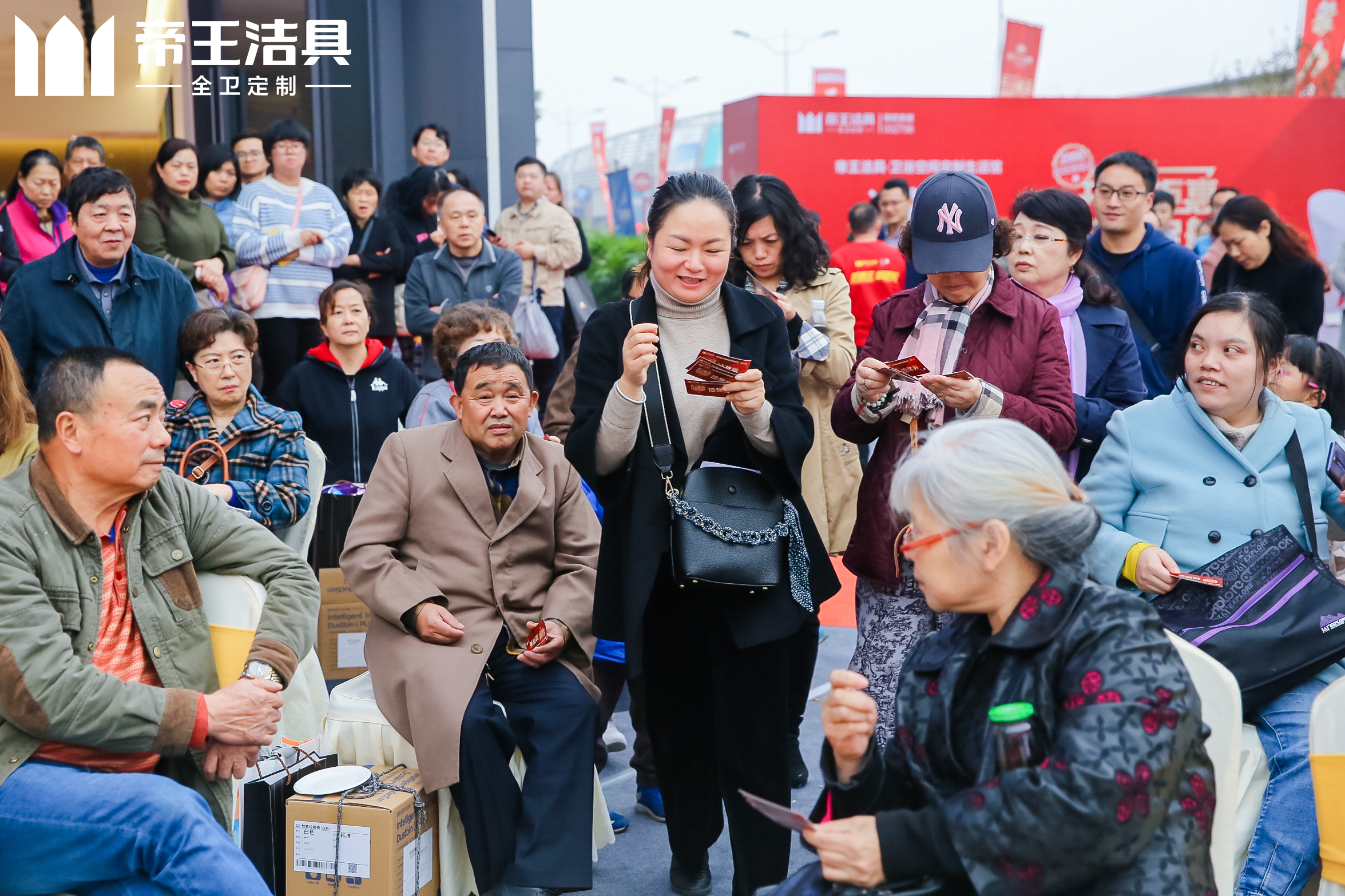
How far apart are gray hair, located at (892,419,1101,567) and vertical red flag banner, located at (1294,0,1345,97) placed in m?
18.3

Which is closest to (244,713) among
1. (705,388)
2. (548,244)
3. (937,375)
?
(705,388)

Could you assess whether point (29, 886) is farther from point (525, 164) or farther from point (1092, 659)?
point (525, 164)

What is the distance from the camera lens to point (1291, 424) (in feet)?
9.16

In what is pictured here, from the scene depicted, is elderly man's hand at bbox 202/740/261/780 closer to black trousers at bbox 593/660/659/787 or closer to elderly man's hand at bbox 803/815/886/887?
elderly man's hand at bbox 803/815/886/887

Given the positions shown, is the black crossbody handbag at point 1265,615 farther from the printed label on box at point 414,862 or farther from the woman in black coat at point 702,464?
the printed label on box at point 414,862

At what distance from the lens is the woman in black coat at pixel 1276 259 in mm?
5742

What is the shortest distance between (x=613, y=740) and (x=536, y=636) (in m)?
1.14

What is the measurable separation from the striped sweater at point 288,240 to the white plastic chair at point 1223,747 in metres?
4.92

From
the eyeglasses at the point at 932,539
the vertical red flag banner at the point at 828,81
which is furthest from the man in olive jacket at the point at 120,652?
the vertical red flag banner at the point at 828,81

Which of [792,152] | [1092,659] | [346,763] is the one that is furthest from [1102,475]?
[792,152]

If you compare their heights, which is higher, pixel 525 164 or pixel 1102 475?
pixel 525 164

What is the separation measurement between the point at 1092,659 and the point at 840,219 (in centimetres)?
1208

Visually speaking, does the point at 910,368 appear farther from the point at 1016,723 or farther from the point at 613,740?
the point at 613,740

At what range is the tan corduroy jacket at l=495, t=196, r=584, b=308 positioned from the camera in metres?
7.46
